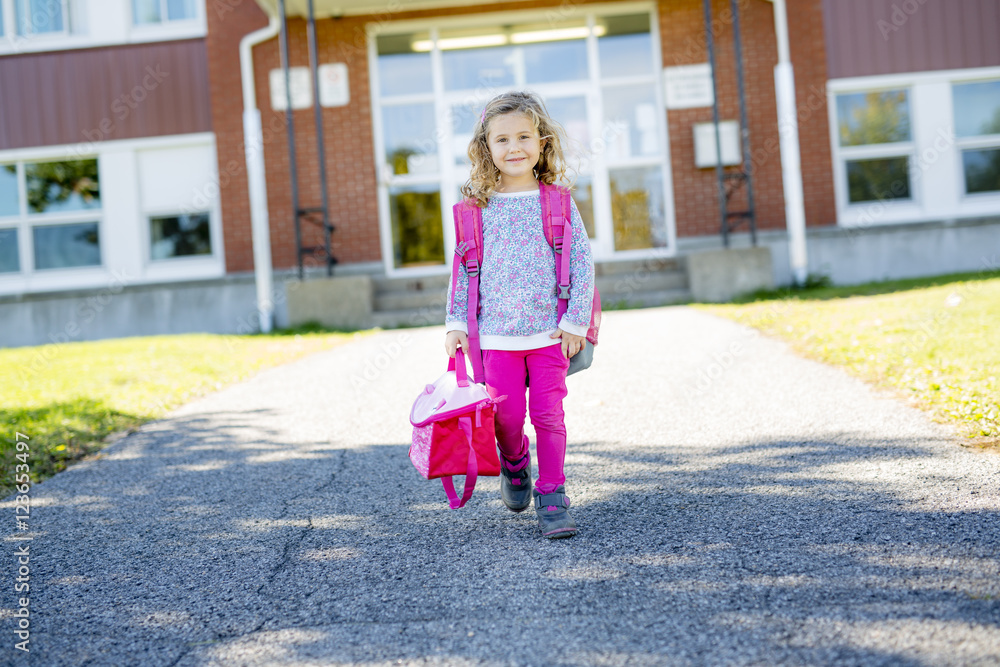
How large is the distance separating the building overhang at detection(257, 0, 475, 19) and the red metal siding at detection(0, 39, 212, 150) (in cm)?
154

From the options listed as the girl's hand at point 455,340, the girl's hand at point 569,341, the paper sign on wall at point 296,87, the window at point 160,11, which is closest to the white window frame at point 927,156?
the paper sign on wall at point 296,87

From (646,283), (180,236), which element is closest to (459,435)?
(646,283)

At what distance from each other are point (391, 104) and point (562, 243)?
920cm

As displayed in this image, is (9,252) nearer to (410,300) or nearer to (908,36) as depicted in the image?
(410,300)

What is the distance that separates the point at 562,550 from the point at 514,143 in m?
1.35

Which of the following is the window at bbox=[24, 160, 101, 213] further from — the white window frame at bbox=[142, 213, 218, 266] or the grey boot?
the grey boot

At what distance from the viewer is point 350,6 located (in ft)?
35.9

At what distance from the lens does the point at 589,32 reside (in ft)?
37.3

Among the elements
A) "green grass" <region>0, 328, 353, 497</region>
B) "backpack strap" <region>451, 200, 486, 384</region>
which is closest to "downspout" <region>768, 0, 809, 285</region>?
"green grass" <region>0, 328, 353, 497</region>

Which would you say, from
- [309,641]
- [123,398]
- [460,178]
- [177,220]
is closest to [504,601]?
[309,641]

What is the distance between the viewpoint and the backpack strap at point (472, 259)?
9.44ft

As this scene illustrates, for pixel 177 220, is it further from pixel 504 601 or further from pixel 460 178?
pixel 504 601

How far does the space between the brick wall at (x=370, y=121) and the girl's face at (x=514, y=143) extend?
8616 mm

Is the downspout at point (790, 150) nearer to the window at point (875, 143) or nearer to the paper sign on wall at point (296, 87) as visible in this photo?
the window at point (875, 143)
